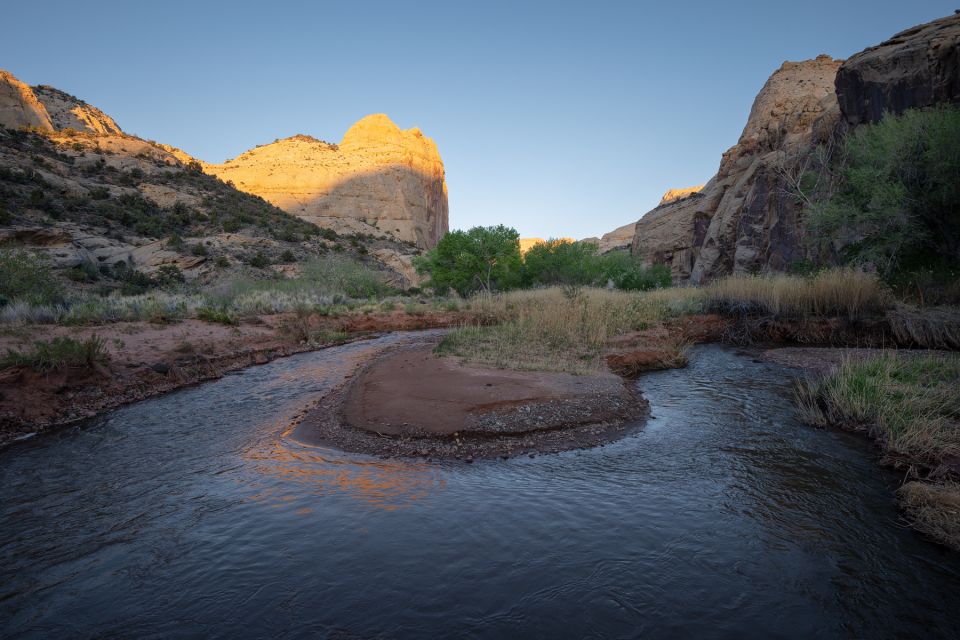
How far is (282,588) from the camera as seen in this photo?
4074mm

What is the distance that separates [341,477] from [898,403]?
8227 mm

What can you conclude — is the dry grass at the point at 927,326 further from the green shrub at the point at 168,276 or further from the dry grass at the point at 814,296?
the green shrub at the point at 168,276

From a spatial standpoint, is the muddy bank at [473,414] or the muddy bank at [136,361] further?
the muddy bank at [136,361]

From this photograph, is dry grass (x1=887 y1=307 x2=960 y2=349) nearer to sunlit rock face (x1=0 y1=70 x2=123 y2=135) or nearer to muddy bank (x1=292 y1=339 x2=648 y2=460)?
muddy bank (x1=292 y1=339 x2=648 y2=460)

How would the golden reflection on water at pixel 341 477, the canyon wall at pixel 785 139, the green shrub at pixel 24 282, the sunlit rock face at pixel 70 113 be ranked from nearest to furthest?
the golden reflection on water at pixel 341 477, the green shrub at pixel 24 282, the canyon wall at pixel 785 139, the sunlit rock face at pixel 70 113

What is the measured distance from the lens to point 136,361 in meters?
12.2

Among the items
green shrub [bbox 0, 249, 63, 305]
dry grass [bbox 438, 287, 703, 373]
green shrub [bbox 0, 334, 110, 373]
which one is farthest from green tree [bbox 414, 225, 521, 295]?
green shrub [bbox 0, 334, 110, 373]

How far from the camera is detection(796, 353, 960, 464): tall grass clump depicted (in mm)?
5957

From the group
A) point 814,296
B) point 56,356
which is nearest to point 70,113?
point 56,356

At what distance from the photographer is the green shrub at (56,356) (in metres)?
9.48

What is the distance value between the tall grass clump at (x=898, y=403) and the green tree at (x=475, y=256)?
2343 centimetres

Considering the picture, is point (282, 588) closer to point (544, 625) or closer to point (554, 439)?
point (544, 625)

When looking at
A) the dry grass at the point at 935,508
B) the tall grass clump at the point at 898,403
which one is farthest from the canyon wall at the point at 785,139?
the dry grass at the point at 935,508

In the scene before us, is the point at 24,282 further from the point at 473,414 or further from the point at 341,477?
the point at 473,414
